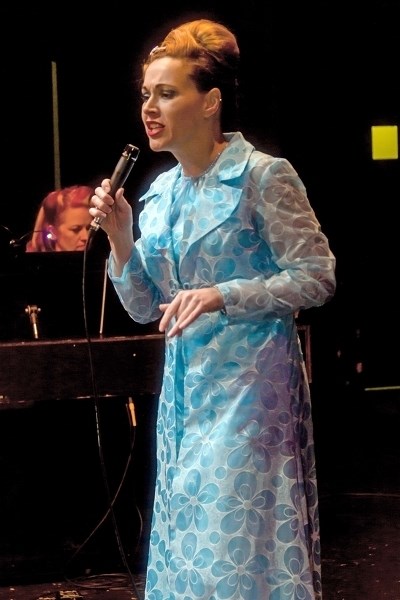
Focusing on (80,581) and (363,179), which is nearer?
(80,581)

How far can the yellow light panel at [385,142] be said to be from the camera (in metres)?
7.04

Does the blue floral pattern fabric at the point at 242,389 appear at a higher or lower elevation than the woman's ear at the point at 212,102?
lower

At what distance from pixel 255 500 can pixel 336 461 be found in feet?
12.3

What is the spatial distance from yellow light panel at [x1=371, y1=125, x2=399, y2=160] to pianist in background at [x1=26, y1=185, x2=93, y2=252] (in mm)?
2498

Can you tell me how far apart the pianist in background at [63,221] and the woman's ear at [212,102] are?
252cm

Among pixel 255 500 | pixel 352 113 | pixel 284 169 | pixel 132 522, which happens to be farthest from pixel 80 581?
pixel 352 113

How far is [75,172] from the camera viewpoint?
5098 mm

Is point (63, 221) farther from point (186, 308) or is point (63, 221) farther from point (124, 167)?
point (186, 308)

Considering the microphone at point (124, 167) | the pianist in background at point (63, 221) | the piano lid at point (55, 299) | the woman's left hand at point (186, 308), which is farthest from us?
the pianist in background at point (63, 221)

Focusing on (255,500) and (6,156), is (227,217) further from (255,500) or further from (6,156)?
(6,156)

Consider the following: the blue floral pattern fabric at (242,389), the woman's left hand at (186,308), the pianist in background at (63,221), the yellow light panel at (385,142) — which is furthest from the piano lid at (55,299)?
the yellow light panel at (385,142)

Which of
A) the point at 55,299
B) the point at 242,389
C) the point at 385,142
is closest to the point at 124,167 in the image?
the point at 242,389

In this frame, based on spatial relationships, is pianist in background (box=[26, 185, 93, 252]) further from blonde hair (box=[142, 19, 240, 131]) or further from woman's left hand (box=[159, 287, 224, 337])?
woman's left hand (box=[159, 287, 224, 337])

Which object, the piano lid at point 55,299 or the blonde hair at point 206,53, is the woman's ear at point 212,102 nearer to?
the blonde hair at point 206,53
